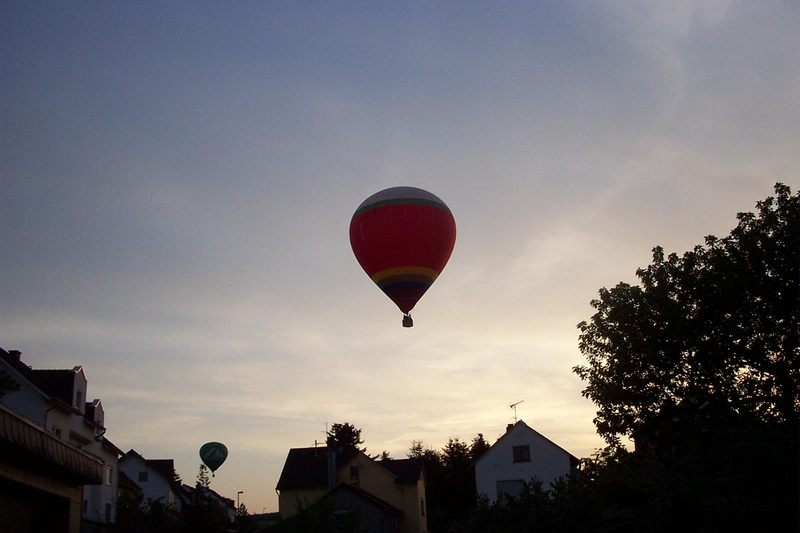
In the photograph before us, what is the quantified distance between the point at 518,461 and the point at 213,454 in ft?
73.7

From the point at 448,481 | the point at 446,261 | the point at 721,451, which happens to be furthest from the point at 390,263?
the point at 448,481

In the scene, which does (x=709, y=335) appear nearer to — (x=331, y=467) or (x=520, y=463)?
(x=520, y=463)

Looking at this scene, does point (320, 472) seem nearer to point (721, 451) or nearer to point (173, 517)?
point (173, 517)

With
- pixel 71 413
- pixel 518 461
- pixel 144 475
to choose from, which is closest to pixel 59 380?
pixel 71 413

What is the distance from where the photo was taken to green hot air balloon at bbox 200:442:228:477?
57.9 meters

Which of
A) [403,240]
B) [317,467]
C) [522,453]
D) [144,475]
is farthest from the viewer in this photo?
[144,475]

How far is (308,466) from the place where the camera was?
207ft

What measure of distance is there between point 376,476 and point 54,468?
52.4m

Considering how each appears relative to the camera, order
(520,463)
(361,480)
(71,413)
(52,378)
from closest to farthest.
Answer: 1. (71,413)
2. (52,378)
3. (520,463)
4. (361,480)

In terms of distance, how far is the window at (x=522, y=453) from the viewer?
51.9m

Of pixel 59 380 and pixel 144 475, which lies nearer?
pixel 59 380

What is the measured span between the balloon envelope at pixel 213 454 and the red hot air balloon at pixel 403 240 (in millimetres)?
37468

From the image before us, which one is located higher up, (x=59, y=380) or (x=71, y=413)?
(x=59, y=380)

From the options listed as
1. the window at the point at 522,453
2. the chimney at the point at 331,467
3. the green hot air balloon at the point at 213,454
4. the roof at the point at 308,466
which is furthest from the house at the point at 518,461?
the green hot air balloon at the point at 213,454
